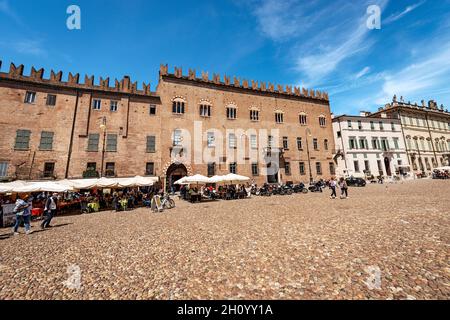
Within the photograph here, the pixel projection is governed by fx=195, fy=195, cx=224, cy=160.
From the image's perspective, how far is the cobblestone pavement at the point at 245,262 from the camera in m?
3.36

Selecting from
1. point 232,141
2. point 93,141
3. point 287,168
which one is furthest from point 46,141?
point 287,168

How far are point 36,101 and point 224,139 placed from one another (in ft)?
68.3

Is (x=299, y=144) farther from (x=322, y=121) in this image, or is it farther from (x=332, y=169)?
(x=332, y=169)

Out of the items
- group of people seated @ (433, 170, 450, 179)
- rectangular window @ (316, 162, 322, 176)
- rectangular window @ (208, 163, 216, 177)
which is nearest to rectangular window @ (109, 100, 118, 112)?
rectangular window @ (208, 163, 216, 177)

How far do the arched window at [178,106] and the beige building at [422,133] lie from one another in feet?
129

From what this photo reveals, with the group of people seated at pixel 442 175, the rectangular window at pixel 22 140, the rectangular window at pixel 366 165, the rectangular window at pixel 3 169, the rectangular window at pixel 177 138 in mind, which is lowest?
the group of people seated at pixel 442 175

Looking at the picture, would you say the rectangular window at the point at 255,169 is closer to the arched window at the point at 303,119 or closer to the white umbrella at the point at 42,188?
the arched window at the point at 303,119

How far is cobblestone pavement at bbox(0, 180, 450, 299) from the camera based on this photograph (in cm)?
336

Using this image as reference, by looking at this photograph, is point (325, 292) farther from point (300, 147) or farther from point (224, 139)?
point (300, 147)

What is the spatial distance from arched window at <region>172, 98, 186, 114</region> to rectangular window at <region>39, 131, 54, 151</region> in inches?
512

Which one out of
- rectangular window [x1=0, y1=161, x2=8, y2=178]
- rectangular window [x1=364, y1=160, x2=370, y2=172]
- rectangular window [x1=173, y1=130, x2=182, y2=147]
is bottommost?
rectangular window [x1=0, y1=161, x2=8, y2=178]

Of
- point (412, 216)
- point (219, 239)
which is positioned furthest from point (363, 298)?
point (412, 216)

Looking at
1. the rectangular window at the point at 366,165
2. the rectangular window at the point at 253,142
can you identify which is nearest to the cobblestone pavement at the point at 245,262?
the rectangular window at the point at 253,142

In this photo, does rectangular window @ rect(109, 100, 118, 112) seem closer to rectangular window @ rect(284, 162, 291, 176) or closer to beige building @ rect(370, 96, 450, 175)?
rectangular window @ rect(284, 162, 291, 176)
